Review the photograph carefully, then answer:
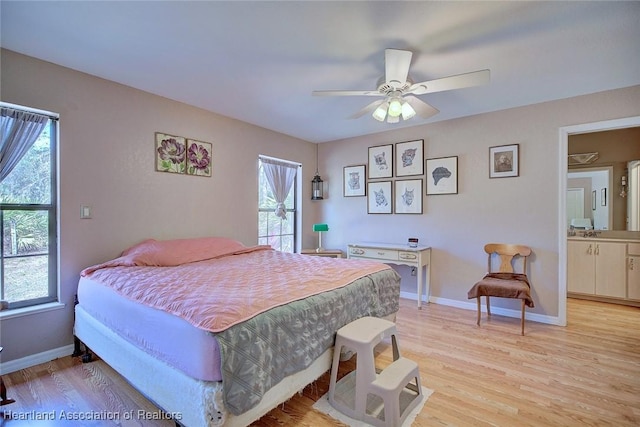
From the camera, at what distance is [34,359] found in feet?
7.79

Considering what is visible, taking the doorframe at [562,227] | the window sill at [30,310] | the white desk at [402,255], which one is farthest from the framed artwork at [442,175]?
the window sill at [30,310]

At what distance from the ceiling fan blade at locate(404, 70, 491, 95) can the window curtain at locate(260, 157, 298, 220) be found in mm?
2596

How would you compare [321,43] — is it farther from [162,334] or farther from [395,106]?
[162,334]

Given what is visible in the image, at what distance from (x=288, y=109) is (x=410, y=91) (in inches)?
64.2

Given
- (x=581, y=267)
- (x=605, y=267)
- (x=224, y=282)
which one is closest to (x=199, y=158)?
(x=224, y=282)

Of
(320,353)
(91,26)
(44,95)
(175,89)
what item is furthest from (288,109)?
(320,353)

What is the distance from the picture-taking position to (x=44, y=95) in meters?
2.44

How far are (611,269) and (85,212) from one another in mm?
6302

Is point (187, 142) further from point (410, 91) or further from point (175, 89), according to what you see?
point (410, 91)

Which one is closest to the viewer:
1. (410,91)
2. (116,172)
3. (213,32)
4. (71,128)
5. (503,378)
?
(213,32)

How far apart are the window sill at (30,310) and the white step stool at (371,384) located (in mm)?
2404

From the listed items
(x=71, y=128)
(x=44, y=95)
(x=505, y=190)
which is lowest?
(x=505, y=190)

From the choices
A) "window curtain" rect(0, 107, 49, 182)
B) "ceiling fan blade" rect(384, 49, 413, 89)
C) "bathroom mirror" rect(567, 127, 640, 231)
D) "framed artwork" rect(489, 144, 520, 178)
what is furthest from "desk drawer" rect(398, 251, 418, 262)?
"window curtain" rect(0, 107, 49, 182)

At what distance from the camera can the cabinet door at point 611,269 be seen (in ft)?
12.9
